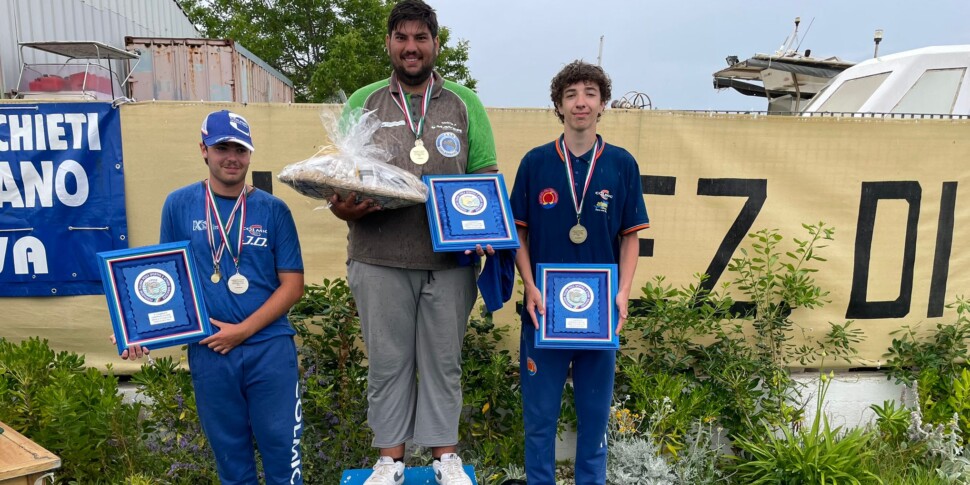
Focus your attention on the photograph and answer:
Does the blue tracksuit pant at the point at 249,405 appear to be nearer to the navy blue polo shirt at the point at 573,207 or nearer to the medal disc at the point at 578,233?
the navy blue polo shirt at the point at 573,207

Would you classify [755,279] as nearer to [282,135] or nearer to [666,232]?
[666,232]

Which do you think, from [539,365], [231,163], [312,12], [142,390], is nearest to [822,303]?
[539,365]

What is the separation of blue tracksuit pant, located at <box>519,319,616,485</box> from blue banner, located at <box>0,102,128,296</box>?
2898 mm

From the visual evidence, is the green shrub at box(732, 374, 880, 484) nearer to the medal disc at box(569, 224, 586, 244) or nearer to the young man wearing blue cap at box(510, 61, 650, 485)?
the young man wearing blue cap at box(510, 61, 650, 485)

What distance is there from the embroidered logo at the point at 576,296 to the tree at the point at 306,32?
60.9 feet

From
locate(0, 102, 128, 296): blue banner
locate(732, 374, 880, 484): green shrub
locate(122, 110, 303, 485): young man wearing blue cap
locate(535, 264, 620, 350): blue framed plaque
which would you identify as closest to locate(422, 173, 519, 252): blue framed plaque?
locate(535, 264, 620, 350): blue framed plaque

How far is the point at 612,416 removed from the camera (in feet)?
11.4

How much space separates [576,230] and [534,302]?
1.26ft

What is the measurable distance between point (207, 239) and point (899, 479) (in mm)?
3957

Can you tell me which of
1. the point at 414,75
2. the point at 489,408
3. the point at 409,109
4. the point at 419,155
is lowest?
the point at 489,408

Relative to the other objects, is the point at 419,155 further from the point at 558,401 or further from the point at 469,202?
the point at 558,401

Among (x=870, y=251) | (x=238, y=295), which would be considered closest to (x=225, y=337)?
Result: (x=238, y=295)

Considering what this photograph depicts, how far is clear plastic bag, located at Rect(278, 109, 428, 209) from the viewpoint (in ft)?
7.08

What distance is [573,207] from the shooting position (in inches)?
105
